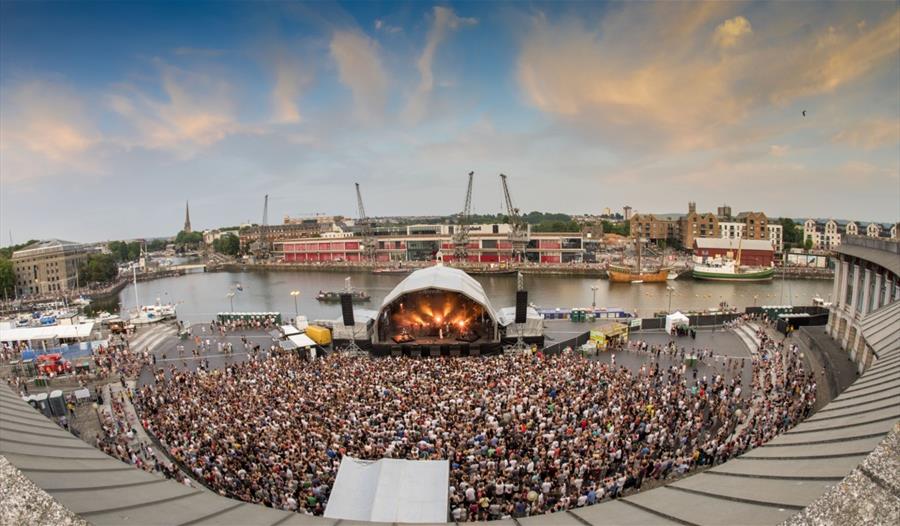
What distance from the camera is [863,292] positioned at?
16.5 m

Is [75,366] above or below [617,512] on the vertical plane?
below

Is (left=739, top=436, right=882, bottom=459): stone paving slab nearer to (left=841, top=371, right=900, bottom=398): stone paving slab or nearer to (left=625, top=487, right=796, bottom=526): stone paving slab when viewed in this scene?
(left=625, top=487, right=796, bottom=526): stone paving slab

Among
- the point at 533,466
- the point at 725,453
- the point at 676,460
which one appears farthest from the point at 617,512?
the point at 725,453

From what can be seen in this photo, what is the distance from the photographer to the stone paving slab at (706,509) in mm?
2350

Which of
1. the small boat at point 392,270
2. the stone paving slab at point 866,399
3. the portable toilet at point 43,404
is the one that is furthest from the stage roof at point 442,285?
the small boat at point 392,270

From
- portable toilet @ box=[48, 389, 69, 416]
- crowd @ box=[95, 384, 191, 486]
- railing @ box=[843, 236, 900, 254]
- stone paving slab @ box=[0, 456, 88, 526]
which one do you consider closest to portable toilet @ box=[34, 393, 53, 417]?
portable toilet @ box=[48, 389, 69, 416]

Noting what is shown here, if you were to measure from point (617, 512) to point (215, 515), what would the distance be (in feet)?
8.08

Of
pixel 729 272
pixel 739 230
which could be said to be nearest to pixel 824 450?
pixel 729 272

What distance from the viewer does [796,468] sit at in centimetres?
314

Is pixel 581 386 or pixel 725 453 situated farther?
pixel 581 386

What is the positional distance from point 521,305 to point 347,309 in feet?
26.8

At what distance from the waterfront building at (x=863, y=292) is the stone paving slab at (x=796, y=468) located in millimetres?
9716

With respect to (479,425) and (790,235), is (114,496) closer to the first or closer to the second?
(479,425)

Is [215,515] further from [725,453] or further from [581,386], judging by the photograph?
[581,386]
